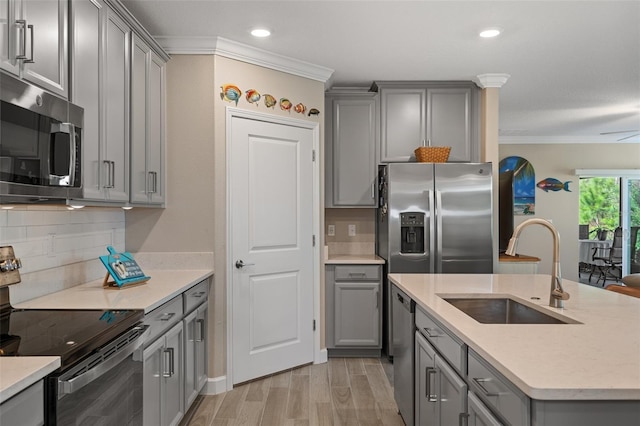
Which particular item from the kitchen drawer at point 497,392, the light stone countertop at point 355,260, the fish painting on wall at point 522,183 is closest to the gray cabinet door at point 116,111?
A: the kitchen drawer at point 497,392

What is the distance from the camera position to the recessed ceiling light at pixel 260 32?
3.18 meters

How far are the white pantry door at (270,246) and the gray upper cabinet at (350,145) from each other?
1.76 ft

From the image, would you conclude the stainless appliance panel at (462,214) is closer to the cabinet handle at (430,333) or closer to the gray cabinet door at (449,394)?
the cabinet handle at (430,333)

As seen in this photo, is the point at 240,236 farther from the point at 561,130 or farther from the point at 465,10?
the point at 561,130

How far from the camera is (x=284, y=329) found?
3.84 m

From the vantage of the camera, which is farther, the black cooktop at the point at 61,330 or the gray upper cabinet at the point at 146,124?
the gray upper cabinet at the point at 146,124

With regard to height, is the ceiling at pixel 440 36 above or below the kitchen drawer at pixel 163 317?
above

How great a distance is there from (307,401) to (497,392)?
2196mm

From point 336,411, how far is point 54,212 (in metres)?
2.12

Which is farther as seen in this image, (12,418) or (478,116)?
(478,116)

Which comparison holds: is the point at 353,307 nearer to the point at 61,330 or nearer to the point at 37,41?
the point at 61,330

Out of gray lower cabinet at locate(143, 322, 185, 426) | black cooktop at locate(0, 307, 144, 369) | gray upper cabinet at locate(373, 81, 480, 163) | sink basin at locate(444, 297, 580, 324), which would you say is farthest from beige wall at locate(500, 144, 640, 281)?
black cooktop at locate(0, 307, 144, 369)

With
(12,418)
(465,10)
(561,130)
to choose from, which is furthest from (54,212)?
(561,130)

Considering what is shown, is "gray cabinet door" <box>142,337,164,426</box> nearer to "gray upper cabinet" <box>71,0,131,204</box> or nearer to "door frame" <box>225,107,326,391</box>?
"gray upper cabinet" <box>71,0,131,204</box>
